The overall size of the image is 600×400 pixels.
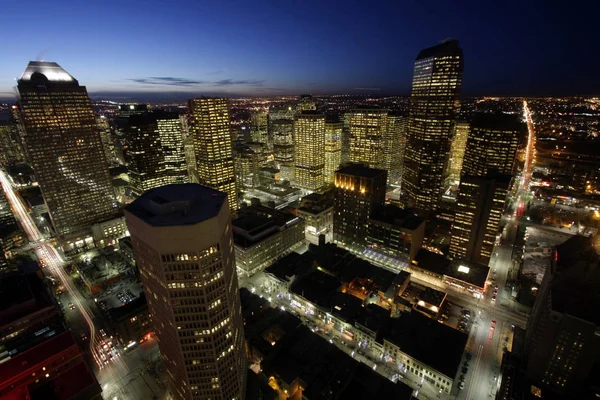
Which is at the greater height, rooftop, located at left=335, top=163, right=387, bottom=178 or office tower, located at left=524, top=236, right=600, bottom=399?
rooftop, located at left=335, top=163, right=387, bottom=178

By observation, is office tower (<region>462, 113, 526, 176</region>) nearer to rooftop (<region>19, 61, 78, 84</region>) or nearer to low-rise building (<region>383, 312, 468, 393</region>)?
low-rise building (<region>383, 312, 468, 393</region>)

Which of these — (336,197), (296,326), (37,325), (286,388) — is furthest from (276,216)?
(37,325)

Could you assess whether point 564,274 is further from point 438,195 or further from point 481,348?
point 438,195

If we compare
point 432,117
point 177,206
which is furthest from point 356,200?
point 177,206

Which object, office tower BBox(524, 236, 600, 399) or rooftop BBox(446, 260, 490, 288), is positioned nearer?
office tower BBox(524, 236, 600, 399)

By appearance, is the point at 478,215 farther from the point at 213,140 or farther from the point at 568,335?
the point at 213,140

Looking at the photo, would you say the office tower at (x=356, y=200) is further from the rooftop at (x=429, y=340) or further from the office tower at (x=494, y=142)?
the rooftop at (x=429, y=340)

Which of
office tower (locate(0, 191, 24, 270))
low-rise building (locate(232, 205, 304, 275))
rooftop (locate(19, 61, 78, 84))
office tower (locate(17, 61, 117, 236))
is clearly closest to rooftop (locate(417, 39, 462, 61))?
low-rise building (locate(232, 205, 304, 275))
